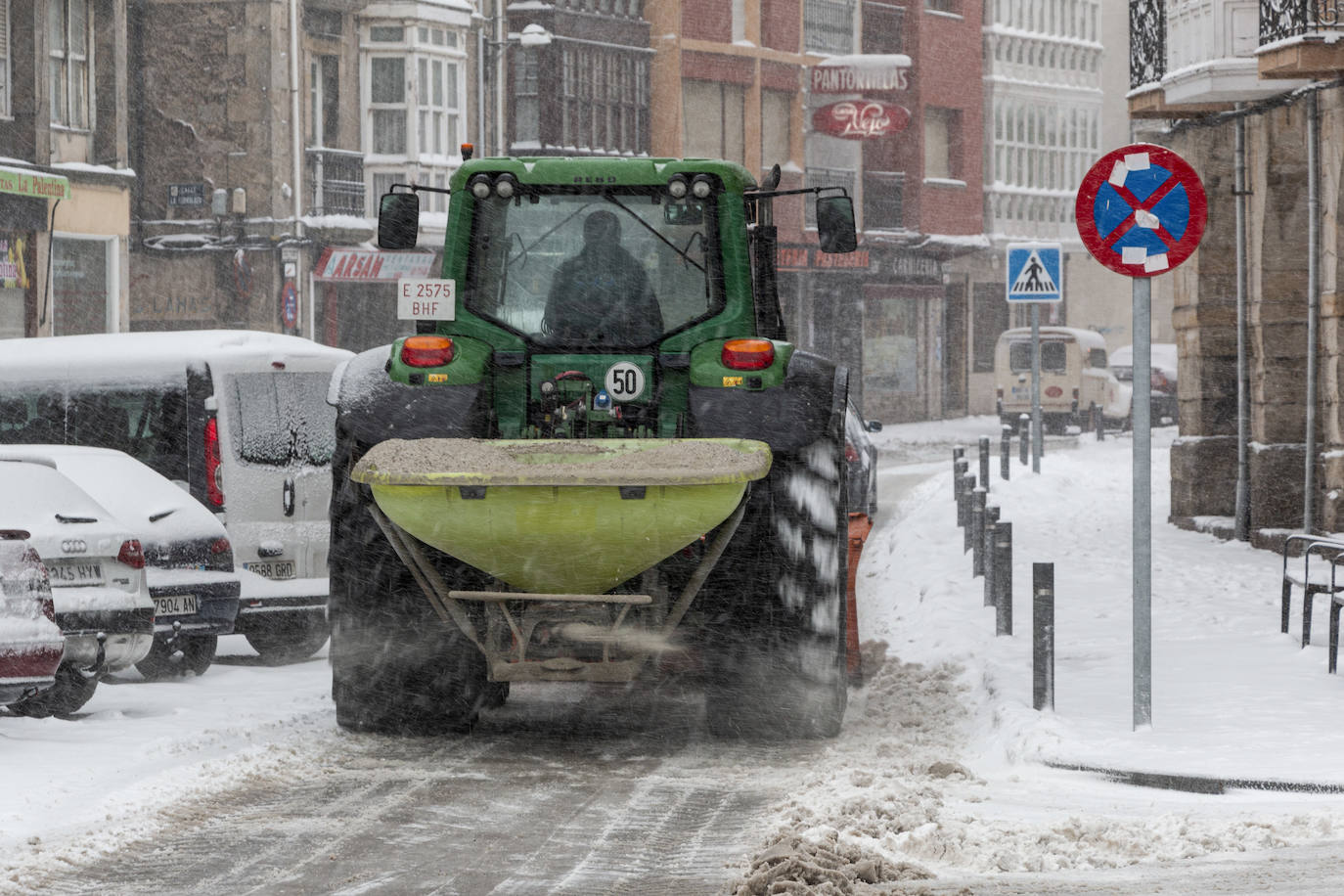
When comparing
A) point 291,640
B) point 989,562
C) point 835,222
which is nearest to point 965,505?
point 989,562

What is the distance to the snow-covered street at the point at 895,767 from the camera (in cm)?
727

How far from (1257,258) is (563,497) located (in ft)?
40.1

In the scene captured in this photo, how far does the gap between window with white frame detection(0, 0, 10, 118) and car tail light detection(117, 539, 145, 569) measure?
21301 mm

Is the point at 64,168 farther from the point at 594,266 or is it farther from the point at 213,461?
the point at 594,266

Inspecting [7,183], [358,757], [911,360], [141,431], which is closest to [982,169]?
[911,360]

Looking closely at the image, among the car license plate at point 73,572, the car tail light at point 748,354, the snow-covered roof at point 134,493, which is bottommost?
the car license plate at point 73,572

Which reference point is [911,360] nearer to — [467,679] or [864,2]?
[864,2]

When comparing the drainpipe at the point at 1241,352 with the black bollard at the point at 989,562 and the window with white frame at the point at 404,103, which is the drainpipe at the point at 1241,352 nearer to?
the black bollard at the point at 989,562

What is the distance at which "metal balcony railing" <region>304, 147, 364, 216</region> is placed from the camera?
3978 cm

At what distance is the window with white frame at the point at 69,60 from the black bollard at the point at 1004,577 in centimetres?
2222

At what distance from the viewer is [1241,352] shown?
2038 centimetres

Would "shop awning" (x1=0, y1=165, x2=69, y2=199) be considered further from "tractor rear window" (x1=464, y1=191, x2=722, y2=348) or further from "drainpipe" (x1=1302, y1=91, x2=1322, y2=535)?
"tractor rear window" (x1=464, y1=191, x2=722, y2=348)

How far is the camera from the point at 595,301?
10383mm

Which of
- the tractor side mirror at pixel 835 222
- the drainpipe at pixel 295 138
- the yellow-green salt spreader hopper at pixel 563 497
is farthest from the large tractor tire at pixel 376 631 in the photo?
the drainpipe at pixel 295 138
